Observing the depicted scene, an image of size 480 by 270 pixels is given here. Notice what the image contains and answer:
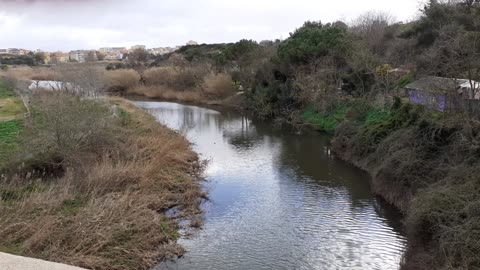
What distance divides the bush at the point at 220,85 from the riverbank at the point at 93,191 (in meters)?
26.7

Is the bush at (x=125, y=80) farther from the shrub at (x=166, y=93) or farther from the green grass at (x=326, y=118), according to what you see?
the green grass at (x=326, y=118)

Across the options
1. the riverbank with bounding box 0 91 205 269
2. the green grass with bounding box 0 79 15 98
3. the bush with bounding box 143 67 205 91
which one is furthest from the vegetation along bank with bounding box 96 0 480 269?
the green grass with bounding box 0 79 15 98

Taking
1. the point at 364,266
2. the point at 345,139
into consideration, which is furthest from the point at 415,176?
the point at 345,139

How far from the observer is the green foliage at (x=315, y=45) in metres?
35.9

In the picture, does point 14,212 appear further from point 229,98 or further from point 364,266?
point 229,98

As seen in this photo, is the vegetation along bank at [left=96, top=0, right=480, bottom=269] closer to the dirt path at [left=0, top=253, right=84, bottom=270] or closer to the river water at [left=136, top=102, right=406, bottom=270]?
the river water at [left=136, top=102, right=406, bottom=270]

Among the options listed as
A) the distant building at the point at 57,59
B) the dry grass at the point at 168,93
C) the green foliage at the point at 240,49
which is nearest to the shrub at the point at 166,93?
the dry grass at the point at 168,93

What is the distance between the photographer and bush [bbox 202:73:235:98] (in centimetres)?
5119

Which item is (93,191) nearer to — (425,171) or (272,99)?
(425,171)

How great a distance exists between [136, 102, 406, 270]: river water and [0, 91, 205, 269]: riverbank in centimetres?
104

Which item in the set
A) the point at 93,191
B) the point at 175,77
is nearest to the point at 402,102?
the point at 93,191

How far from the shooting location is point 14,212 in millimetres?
12156

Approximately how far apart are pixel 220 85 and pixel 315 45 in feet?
53.3

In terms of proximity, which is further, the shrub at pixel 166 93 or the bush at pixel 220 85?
the shrub at pixel 166 93
